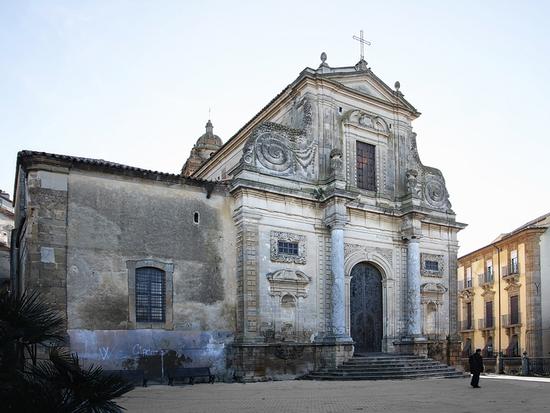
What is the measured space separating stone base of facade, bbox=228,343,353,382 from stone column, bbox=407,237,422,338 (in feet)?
12.0

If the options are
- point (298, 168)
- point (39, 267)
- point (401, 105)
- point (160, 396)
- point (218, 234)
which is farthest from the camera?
point (401, 105)

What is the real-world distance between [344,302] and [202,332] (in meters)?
5.61

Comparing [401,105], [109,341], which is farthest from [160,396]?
[401,105]

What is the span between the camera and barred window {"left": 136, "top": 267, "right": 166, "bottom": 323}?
59.2ft

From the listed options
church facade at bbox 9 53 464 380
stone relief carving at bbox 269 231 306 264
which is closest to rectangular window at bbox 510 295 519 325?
church facade at bbox 9 53 464 380

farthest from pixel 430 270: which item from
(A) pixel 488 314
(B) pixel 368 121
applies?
(A) pixel 488 314

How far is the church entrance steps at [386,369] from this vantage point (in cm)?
1934

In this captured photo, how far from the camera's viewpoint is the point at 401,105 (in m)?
25.1

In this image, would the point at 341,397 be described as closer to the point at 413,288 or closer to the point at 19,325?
the point at 19,325

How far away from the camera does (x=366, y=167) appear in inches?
937

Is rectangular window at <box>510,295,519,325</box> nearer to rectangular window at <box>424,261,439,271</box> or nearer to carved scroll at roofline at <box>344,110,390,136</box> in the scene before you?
rectangular window at <box>424,261,439,271</box>

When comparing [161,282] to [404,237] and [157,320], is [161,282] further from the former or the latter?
[404,237]

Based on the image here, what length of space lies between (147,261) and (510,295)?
26635 mm

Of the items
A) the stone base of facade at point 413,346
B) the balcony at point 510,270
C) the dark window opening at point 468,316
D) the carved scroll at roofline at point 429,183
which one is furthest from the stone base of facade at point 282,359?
the dark window opening at point 468,316
